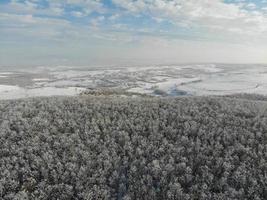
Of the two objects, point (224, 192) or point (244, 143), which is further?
point (244, 143)

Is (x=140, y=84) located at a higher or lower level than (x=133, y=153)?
lower

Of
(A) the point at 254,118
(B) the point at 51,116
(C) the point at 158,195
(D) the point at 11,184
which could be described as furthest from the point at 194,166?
(B) the point at 51,116

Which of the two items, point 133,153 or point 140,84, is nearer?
point 133,153

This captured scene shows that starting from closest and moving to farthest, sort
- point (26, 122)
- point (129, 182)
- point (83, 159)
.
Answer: point (129, 182) → point (83, 159) → point (26, 122)

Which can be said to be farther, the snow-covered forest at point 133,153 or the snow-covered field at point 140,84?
the snow-covered field at point 140,84

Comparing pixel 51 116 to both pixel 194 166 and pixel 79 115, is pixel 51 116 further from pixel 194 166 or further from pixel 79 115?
pixel 194 166

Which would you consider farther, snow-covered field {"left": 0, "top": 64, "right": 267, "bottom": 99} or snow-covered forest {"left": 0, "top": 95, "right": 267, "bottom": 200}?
snow-covered field {"left": 0, "top": 64, "right": 267, "bottom": 99}

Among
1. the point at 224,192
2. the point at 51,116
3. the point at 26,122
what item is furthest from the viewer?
the point at 51,116

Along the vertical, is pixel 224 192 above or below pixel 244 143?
below
